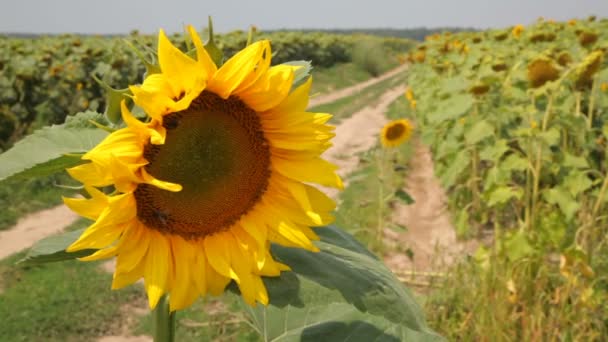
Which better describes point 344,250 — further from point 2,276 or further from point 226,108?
point 2,276

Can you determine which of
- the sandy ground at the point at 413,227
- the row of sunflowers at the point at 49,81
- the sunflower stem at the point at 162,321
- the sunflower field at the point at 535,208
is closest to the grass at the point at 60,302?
the sandy ground at the point at 413,227

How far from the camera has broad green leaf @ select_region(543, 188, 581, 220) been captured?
364 cm

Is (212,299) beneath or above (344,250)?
beneath

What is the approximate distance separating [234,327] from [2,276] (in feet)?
6.07

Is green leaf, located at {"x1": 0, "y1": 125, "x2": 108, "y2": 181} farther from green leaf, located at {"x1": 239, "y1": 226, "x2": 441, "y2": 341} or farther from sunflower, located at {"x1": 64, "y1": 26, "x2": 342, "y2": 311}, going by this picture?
green leaf, located at {"x1": 239, "y1": 226, "x2": 441, "y2": 341}

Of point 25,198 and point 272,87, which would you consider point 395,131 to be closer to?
point 25,198

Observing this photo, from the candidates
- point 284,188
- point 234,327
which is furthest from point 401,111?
point 284,188

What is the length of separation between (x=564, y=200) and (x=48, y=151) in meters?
3.42

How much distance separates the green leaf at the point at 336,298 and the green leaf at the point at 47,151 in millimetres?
331

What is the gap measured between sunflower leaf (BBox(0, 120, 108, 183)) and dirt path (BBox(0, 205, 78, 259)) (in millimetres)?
4381

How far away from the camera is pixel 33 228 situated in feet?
17.8

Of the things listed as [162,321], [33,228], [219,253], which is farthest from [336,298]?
[33,228]

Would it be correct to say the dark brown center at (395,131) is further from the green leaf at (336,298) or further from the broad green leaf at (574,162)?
the green leaf at (336,298)

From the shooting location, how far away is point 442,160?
615 cm
